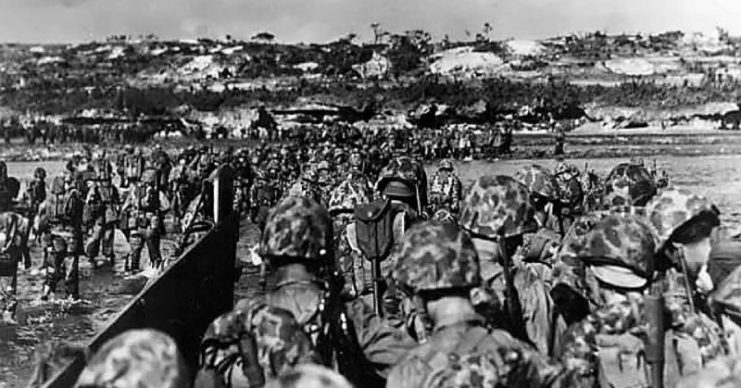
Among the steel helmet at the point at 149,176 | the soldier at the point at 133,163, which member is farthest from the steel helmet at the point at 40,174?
the soldier at the point at 133,163

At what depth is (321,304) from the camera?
362cm

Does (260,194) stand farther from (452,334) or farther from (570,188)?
(452,334)

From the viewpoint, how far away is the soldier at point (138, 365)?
2475 mm

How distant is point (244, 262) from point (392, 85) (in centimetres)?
688

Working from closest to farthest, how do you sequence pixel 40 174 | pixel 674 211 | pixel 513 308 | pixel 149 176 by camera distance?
pixel 513 308 < pixel 674 211 < pixel 40 174 < pixel 149 176

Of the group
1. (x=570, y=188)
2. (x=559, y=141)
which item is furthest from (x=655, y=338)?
(x=559, y=141)

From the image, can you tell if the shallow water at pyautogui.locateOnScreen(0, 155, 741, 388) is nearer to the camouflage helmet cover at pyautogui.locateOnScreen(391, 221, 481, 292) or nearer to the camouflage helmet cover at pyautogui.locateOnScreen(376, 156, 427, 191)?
the camouflage helmet cover at pyautogui.locateOnScreen(376, 156, 427, 191)

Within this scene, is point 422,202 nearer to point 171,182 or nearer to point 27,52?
point 27,52

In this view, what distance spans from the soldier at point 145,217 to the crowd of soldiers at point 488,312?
8039mm

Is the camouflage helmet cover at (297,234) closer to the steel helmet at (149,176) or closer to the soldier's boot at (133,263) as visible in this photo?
the soldier's boot at (133,263)

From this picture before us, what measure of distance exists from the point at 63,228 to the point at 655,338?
11.0 metres

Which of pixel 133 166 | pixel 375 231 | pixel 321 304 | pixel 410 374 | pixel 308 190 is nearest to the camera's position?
pixel 410 374

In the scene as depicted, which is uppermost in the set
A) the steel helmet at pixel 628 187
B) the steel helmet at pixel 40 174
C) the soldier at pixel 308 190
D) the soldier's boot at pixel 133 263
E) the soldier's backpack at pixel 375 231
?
the steel helmet at pixel 40 174

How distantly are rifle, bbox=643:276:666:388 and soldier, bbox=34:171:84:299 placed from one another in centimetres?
882
